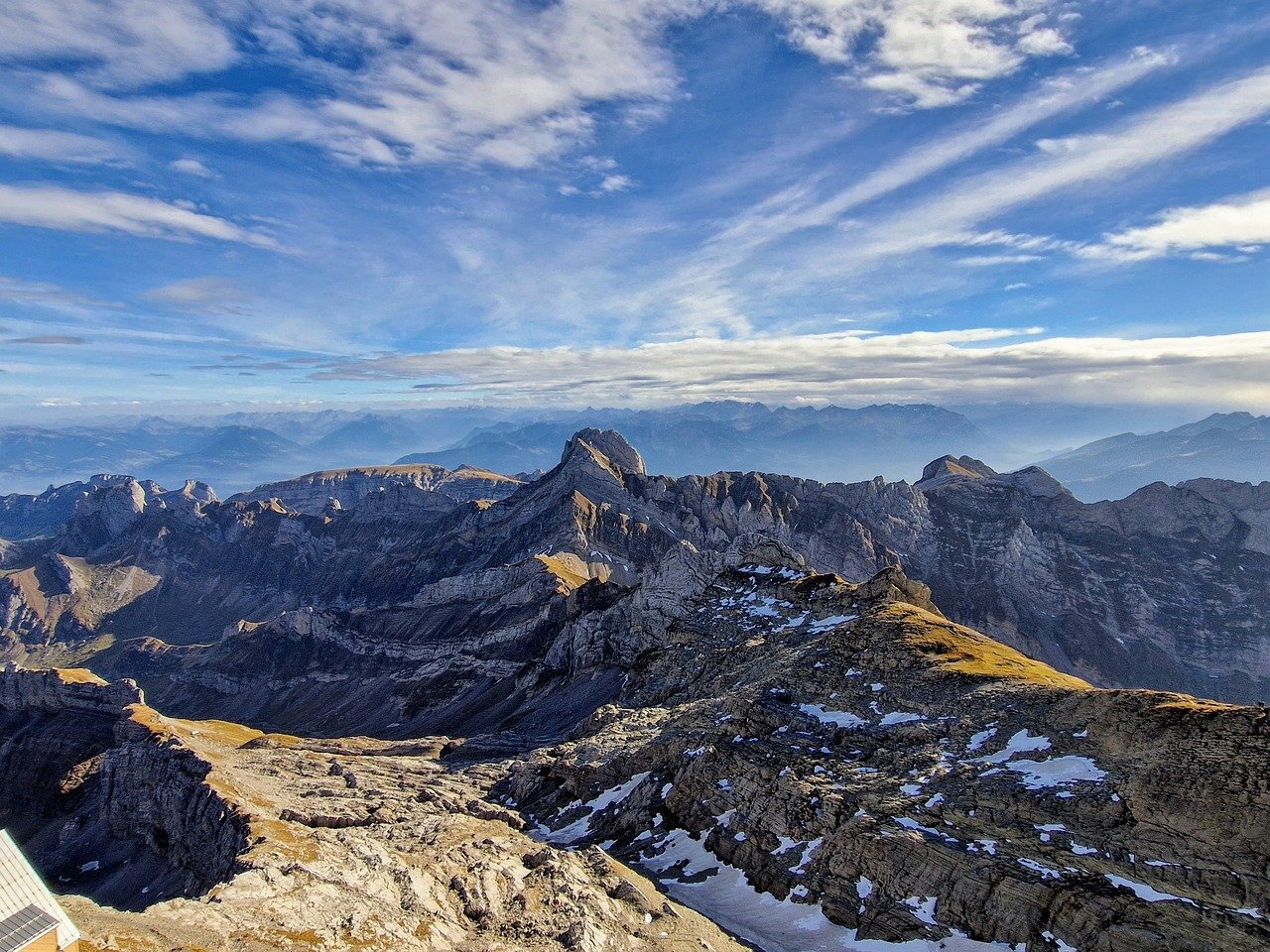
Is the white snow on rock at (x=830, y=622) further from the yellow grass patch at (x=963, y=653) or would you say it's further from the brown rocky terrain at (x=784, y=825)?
the yellow grass patch at (x=963, y=653)

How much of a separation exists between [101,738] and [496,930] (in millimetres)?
135558

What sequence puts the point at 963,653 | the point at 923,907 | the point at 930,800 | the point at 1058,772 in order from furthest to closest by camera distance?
the point at 963,653
the point at 930,800
the point at 1058,772
the point at 923,907

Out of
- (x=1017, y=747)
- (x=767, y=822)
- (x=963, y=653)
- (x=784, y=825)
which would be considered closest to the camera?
(x=1017, y=747)

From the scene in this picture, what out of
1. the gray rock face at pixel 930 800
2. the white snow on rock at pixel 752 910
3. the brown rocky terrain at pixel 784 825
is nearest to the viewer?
the gray rock face at pixel 930 800

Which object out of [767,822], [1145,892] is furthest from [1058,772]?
[767,822]

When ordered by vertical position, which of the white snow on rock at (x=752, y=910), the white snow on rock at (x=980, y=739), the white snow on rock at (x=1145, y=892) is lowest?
the white snow on rock at (x=752, y=910)

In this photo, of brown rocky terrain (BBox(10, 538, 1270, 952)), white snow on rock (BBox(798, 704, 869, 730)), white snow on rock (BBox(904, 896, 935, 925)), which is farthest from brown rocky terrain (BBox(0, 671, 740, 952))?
white snow on rock (BBox(798, 704, 869, 730))

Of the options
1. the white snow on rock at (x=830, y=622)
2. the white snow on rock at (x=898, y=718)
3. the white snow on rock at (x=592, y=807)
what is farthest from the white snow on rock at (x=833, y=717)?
the white snow on rock at (x=830, y=622)

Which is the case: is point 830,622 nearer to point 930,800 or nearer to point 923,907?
point 930,800

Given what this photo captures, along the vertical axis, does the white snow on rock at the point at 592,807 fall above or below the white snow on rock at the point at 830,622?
below

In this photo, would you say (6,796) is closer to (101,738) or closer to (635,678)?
(101,738)

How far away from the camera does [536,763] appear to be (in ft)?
282

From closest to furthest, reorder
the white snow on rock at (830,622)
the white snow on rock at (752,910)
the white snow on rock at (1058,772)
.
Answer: the white snow on rock at (752,910) < the white snow on rock at (1058,772) < the white snow on rock at (830,622)

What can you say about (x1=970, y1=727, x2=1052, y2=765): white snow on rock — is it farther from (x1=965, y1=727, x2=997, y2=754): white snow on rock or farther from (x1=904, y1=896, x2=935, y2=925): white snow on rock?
(x1=904, y1=896, x2=935, y2=925): white snow on rock
